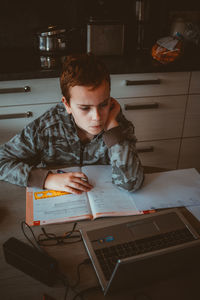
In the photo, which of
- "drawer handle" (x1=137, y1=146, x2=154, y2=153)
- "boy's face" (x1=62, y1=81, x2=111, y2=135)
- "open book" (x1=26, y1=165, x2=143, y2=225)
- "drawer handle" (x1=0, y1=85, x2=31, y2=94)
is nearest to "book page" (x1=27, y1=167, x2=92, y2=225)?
"open book" (x1=26, y1=165, x2=143, y2=225)

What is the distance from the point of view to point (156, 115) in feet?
6.77

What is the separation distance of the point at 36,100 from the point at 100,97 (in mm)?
904

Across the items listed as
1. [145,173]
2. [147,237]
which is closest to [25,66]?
[145,173]

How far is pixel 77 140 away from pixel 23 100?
0.72 meters

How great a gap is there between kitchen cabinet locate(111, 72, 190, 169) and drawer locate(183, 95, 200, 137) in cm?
4

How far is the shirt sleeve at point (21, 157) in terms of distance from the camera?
3.31 feet

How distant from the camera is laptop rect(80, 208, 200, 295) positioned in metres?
0.59

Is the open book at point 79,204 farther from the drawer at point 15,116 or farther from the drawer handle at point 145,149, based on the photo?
the drawer handle at point 145,149

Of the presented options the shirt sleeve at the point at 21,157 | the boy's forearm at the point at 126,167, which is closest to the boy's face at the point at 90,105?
the boy's forearm at the point at 126,167

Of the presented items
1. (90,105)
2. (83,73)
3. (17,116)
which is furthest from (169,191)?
(17,116)

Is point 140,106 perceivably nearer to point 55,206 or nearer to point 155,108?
point 155,108

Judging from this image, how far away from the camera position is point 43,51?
1.78 metres

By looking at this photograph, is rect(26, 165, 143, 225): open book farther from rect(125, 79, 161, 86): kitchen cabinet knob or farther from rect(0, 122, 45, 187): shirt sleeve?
rect(125, 79, 161, 86): kitchen cabinet knob

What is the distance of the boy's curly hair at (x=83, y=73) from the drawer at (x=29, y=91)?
68 centimetres
